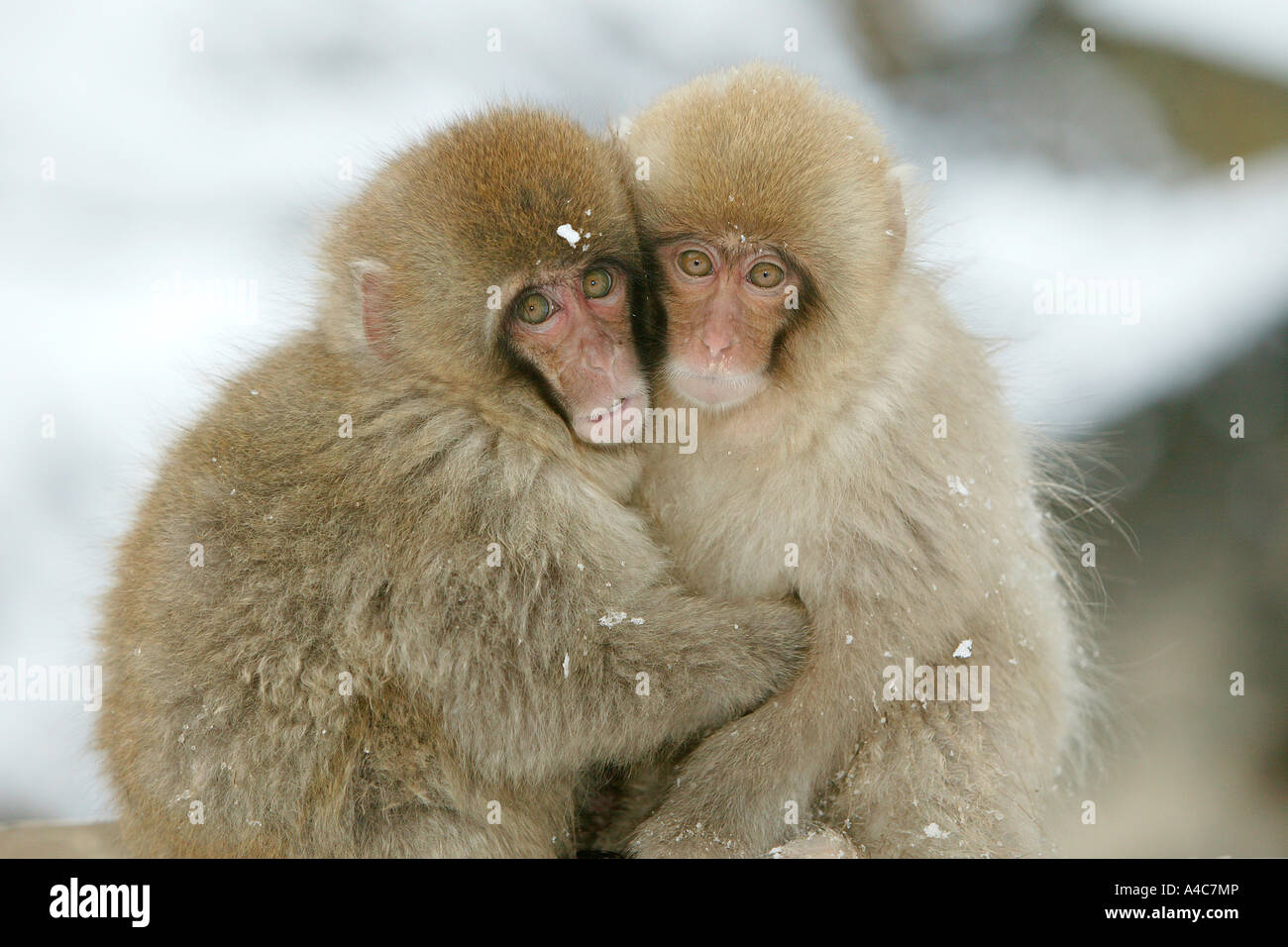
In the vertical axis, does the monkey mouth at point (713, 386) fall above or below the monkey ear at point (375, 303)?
below

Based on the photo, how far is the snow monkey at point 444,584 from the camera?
403 centimetres

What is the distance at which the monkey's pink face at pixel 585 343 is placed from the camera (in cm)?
404

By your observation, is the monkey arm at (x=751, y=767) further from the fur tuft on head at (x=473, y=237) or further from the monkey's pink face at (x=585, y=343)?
the fur tuft on head at (x=473, y=237)

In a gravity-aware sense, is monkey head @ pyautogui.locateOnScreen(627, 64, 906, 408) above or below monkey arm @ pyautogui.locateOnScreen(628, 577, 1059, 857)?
above

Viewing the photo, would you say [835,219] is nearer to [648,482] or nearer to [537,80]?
[648,482]

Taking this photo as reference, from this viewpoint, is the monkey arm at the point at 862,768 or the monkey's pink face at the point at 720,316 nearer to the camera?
the monkey's pink face at the point at 720,316

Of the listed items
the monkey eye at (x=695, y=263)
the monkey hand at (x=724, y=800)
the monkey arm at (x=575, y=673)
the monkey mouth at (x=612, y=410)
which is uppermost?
the monkey eye at (x=695, y=263)

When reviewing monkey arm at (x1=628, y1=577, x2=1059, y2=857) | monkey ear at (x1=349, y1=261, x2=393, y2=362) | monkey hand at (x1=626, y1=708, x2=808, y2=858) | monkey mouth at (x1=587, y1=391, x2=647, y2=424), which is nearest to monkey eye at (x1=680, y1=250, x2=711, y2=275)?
monkey mouth at (x1=587, y1=391, x2=647, y2=424)

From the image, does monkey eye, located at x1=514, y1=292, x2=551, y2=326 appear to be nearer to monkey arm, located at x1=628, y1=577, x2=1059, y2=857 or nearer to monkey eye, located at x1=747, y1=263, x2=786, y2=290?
monkey eye, located at x1=747, y1=263, x2=786, y2=290

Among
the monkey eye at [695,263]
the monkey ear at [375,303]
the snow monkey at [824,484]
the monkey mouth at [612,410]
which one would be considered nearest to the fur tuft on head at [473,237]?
the monkey ear at [375,303]

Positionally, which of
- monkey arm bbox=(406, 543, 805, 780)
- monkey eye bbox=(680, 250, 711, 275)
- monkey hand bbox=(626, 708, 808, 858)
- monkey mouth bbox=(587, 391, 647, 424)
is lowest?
monkey hand bbox=(626, 708, 808, 858)

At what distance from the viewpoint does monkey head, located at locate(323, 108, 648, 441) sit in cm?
402

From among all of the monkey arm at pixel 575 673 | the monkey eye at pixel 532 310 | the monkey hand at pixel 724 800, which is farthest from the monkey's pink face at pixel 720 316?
the monkey hand at pixel 724 800

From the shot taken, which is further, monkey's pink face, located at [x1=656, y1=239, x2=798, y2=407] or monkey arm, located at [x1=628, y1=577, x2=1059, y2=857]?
monkey arm, located at [x1=628, y1=577, x2=1059, y2=857]
